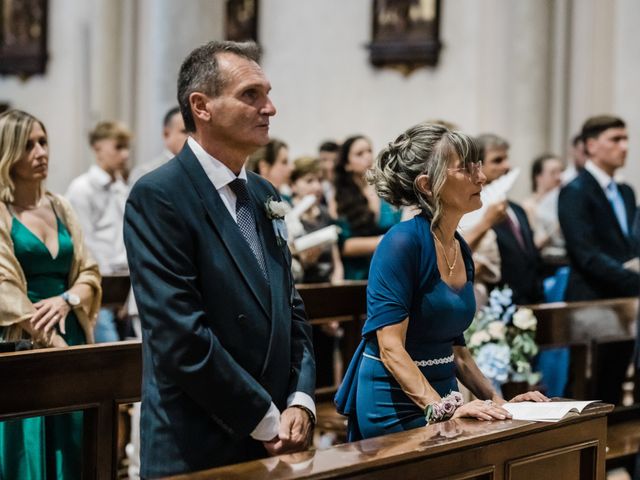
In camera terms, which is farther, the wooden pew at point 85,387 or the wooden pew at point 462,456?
the wooden pew at point 85,387

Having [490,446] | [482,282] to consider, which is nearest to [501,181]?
[482,282]

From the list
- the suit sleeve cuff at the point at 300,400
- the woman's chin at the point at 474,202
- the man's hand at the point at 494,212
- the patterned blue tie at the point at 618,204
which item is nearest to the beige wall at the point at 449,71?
the patterned blue tie at the point at 618,204

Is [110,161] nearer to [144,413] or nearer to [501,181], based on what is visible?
[501,181]

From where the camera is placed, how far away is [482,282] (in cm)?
602

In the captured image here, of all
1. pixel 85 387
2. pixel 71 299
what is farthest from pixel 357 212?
pixel 85 387

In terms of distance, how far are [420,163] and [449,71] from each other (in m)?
7.70

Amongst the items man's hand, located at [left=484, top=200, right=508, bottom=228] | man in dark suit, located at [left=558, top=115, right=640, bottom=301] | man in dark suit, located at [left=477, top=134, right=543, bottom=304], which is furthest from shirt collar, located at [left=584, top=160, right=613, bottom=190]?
man's hand, located at [left=484, top=200, right=508, bottom=228]

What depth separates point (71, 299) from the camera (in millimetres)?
4590

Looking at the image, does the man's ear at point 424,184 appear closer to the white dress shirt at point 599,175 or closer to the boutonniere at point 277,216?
the boutonniere at point 277,216

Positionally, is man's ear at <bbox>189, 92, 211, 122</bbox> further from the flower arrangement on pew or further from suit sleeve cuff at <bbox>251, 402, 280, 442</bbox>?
the flower arrangement on pew

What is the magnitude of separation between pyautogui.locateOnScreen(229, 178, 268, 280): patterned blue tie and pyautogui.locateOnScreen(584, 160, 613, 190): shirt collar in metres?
4.02

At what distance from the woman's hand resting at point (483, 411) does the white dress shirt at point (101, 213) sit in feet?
14.1

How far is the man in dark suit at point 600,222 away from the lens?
6527 mm

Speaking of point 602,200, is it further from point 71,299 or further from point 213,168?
point 213,168
